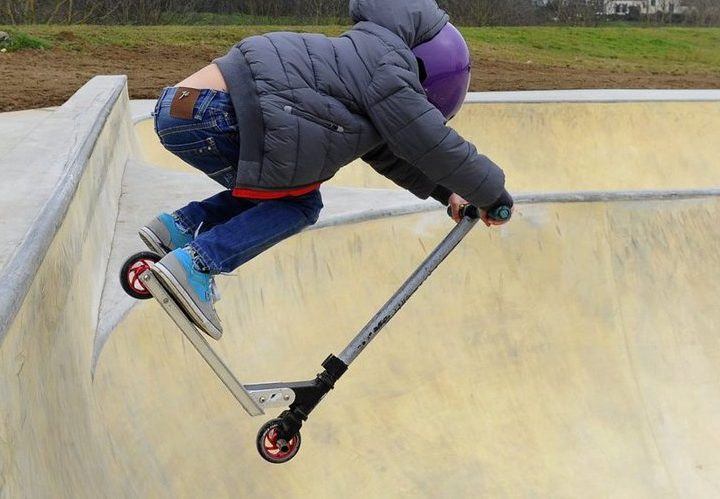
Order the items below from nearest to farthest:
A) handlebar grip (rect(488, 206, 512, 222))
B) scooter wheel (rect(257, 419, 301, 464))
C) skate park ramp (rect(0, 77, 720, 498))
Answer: skate park ramp (rect(0, 77, 720, 498))
handlebar grip (rect(488, 206, 512, 222))
scooter wheel (rect(257, 419, 301, 464))

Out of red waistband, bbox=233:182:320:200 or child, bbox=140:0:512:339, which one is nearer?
child, bbox=140:0:512:339

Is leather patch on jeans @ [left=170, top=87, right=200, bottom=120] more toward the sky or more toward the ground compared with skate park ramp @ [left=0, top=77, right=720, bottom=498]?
more toward the sky

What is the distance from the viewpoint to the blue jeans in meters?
2.88

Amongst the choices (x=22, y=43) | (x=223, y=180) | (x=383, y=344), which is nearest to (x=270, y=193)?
(x=223, y=180)

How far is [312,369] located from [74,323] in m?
1.83

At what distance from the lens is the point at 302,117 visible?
110 inches

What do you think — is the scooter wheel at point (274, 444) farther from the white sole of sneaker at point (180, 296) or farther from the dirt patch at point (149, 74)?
the dirt patch at point (149, 74)

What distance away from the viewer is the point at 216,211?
340cm

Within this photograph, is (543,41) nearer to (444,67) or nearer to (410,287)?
(410,287)

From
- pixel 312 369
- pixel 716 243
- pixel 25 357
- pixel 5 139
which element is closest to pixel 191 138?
pixel 25 357

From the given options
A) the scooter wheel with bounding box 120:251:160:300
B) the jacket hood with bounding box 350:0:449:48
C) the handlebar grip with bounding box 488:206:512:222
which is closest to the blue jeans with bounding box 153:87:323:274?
the scooter wheel with bounding box 120:251:160:300

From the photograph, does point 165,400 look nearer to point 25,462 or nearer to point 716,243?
point 25,462

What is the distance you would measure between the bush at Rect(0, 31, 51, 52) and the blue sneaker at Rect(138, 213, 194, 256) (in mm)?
15415

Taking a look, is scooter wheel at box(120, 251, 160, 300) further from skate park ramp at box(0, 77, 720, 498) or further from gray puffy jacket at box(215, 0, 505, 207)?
gray puffy jacket at box(215, 0, 505, 207)
